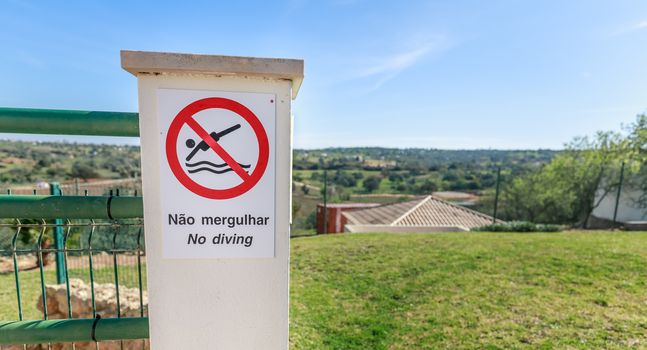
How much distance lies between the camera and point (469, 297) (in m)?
4.14

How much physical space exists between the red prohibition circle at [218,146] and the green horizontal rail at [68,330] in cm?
73

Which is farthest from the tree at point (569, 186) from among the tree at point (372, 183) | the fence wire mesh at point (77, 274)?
the fence wire mesh at point (77, 274)

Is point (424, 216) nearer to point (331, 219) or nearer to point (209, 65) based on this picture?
point (331, 219)

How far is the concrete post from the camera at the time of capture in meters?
1.27

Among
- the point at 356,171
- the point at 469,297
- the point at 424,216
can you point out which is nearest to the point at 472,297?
→ the point at 469,297

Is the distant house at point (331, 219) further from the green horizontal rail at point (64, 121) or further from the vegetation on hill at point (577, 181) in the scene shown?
the green horizontal rail at point (64, 121)

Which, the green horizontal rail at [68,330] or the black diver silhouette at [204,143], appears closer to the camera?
the black diver silhouette at [204,143]

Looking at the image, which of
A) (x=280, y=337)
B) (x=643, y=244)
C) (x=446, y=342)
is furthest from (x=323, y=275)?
(x=643, y=244)

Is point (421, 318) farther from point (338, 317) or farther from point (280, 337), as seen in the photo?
point (280, 337)

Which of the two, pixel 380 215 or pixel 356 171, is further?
pixel 356 171

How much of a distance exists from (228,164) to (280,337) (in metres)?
0.80

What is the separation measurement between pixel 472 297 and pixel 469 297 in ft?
Result: 0.13

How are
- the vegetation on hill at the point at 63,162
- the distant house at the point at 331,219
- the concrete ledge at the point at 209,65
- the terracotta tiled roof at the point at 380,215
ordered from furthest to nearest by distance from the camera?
the vegetation on hill at the point at 63,162
the distant house at the point at 331,219
the terracotta tiled roof at the point at 380,215
the concrete ledge at the point at 209,65

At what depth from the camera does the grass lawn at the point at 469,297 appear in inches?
126
